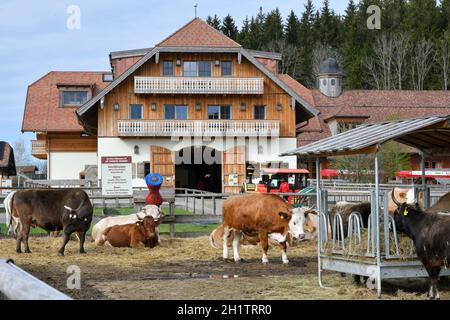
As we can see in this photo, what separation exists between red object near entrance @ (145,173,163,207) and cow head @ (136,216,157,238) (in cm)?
192

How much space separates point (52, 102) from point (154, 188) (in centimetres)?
3911

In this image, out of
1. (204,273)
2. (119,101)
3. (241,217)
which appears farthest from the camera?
(119,101)

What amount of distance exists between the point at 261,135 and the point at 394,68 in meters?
46.7

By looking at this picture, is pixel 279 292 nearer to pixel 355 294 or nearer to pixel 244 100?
pixel 355 294

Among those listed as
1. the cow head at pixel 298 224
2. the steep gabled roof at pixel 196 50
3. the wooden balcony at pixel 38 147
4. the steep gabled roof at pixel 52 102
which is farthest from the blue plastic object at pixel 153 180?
the wooden balcony at pixel 38 147

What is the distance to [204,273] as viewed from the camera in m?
12.9

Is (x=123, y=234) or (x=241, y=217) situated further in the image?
(x=123, y=234)

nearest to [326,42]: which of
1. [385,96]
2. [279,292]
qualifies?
[385,96]

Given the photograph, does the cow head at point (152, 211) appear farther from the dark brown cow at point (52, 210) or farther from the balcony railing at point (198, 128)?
the balcony railing at point (198, 128)

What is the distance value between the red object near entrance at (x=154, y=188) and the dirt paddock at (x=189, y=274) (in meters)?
1.62

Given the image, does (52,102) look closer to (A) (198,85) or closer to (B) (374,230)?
(A) (198,85)

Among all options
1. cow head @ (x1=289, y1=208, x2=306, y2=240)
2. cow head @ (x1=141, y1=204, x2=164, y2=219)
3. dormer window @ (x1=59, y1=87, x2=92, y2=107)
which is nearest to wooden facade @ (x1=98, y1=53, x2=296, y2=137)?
dormer window @ (x1=59, y1=87, x2=92, y2=107)

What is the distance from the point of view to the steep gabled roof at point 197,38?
47656 millimetres

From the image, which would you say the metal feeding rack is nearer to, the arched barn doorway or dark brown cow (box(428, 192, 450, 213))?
dark brown cow (box(428, 192, 450, 213))
